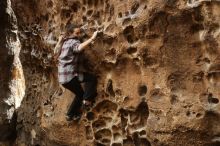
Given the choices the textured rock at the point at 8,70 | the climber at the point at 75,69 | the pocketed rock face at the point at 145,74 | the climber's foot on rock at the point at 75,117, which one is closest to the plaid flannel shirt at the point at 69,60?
the climber at the point at 75,69

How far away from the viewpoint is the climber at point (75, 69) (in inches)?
172

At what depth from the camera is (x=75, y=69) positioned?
442 cm

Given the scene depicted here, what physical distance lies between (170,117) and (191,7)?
34.0 inches

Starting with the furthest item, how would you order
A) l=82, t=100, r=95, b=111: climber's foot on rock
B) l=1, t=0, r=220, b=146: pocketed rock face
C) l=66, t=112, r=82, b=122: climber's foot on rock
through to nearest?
l=66, t=112, r=82, b=122: climber's foot on rock < l=82, t=100, r=95, b=111: climber's foot on rock < l=1, t=0, r=220, b=146: pocketed rock face

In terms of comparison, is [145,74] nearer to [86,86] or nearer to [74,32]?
[86,86]

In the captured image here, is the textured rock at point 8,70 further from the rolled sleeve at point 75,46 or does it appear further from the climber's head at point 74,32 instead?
the rolled sleeve at point 75,46

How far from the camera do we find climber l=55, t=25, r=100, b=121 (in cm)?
438

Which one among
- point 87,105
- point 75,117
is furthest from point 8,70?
point 87,105

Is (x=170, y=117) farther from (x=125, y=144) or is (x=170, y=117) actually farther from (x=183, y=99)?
(x=125, y=144)

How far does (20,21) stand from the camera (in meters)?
6.00

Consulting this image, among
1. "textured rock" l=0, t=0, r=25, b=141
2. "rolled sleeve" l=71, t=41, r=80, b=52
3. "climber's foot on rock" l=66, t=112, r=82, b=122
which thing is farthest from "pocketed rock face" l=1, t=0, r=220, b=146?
"textured rock" l=0, t=0, r=25, b=141

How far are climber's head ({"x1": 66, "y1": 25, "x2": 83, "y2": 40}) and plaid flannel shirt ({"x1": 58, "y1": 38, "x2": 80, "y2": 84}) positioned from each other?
0.06 meters

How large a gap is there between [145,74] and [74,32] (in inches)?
36.5

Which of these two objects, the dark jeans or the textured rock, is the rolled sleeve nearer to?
the dark jeans
